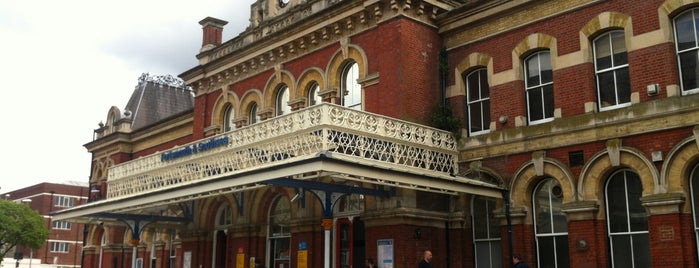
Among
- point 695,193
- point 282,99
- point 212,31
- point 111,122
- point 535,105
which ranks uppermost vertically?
point 212,31

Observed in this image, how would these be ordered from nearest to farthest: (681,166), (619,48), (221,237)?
(681,166) → (619,48) → (221,237)

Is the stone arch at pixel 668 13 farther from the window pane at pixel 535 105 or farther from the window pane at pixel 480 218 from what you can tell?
the window pane at pixel 480 218

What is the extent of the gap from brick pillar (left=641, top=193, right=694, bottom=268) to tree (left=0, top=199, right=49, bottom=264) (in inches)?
1994

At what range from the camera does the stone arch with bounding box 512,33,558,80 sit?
17.0 meters

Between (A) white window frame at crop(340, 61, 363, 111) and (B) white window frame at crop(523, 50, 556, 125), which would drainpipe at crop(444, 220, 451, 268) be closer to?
(B) white window frame at crop(523, 50, 556, 125)

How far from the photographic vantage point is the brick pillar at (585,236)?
1533 cm

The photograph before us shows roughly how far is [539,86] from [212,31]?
14.1 m

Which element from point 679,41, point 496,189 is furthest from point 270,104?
point 679,41

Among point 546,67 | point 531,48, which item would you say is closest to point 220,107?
point 531,48

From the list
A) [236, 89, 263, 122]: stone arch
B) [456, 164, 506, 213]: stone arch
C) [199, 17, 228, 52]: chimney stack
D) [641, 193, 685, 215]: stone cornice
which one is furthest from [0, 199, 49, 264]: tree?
[641, 193, 685, 215]: stone cornice

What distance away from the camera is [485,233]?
17.8 metres

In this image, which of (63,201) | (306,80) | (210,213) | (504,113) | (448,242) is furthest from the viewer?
(63,201)

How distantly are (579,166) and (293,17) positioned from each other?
10373 mm

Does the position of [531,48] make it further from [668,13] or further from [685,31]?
[685,31]
